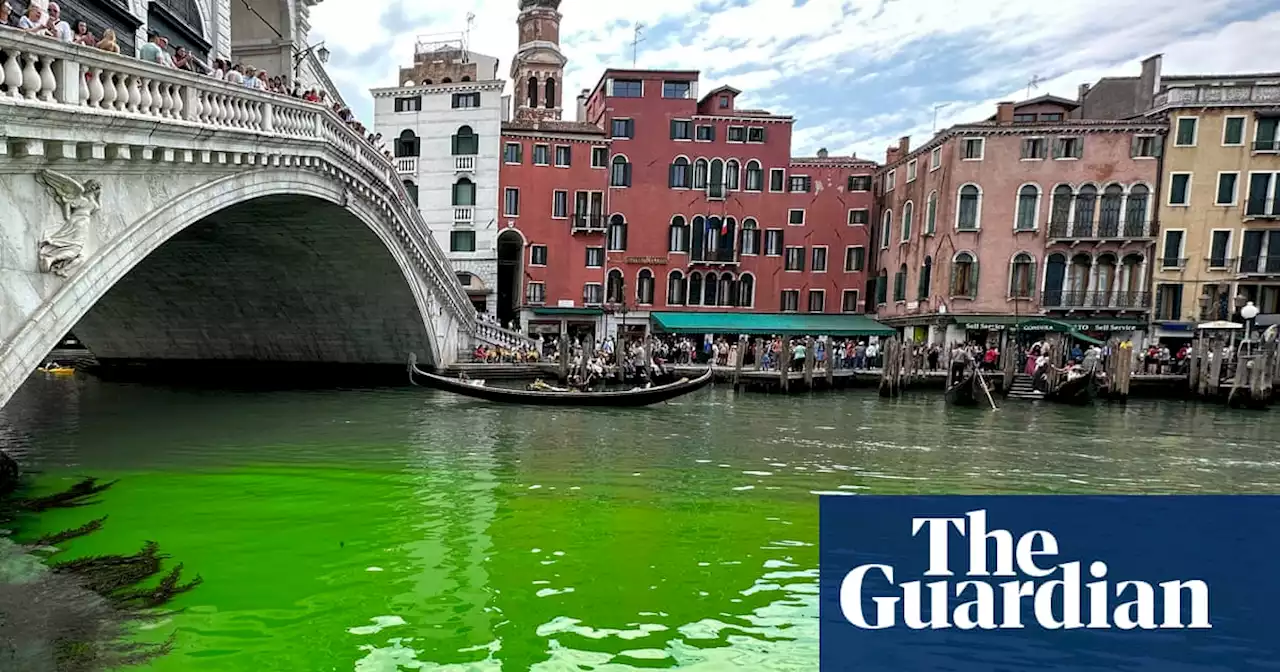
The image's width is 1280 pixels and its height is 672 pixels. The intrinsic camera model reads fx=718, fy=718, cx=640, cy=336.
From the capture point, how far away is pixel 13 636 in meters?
3.66

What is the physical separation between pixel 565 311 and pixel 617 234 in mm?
3263

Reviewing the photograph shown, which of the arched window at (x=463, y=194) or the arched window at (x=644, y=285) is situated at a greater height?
the arched window at (x=463, y=194)

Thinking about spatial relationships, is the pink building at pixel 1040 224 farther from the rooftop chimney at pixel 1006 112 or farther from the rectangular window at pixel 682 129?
the rectangular window at pixel 682 129

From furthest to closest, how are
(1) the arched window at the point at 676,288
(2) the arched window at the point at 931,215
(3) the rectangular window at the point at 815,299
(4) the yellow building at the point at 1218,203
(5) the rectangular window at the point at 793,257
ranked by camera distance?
(3) the rectangular window at the point at 815,299 < (5) the rectangular window at the point at 793,257 < (1) the arched window at the point at 676,288 < (2) the arched window at the point at 931,215 < (4) the yellow building at the point at 1218,203

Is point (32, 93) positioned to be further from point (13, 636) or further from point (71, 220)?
point (13, 636)

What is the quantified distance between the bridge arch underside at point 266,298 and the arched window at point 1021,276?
58.2 feet

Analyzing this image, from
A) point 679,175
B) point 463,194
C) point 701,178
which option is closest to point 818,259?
point 701,178

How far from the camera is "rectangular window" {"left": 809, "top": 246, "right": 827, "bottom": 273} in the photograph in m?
25.8

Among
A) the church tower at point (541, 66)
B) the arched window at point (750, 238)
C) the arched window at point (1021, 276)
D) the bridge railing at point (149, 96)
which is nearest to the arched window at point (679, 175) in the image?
the arched window at point (750, 238)

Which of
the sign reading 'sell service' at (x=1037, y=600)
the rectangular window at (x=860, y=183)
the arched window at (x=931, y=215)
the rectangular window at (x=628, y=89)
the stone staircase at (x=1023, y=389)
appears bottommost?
the stone staircase at (x=1023, y=389)

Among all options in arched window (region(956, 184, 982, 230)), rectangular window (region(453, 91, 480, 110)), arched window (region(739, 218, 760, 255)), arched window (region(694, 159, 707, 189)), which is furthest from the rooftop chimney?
rectangular window (region(453, 91, 480, 110))

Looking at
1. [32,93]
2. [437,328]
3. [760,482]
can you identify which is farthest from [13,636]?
[437,328]

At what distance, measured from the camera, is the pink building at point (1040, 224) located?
71.9 feet

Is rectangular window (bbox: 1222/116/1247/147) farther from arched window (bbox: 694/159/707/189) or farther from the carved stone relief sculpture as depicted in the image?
the carved stone relief sculpture
